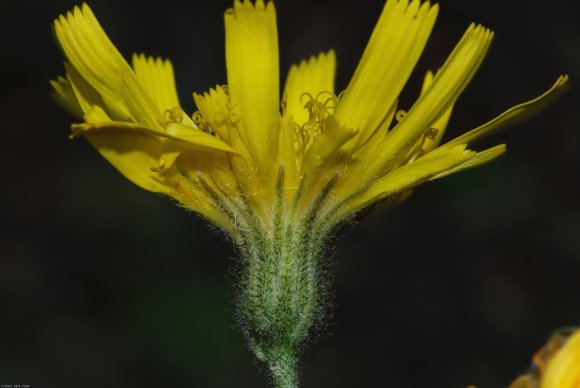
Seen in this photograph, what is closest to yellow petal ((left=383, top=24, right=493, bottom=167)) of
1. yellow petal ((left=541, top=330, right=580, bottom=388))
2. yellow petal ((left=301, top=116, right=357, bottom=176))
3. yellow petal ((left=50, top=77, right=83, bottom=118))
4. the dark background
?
yellow petal ((left=301, top=116, right=357, bottom=176))

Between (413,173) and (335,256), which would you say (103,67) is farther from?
(335,256)

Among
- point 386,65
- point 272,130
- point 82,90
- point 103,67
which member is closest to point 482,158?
point 386,65

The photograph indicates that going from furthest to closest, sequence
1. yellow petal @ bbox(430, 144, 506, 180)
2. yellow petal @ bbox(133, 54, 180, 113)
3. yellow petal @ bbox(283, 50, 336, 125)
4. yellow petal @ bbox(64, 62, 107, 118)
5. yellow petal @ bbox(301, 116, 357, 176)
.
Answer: yellow petal @ bbox(283, 50, 336, 125) < yellow petal @ bbox(133, 54, 180, 113) < yellow petal @ bbox(64, 62, 107, 118) < yellow petal @ bbox(430, 144, 506, 180) < yellow petal @ bbox(301, 116, 357, 176)

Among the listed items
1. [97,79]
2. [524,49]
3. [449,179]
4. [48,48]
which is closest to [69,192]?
Answer: [48,48]

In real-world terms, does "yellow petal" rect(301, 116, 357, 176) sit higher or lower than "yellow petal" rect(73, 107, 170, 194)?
lower

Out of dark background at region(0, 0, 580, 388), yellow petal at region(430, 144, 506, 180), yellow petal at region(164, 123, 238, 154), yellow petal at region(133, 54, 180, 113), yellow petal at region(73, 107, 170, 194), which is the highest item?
dark background at region(0, 0, 580, 388)

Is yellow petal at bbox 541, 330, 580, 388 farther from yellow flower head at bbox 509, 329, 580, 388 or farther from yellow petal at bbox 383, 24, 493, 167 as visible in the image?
yellow petal at bbox 383, 24, 493, 167

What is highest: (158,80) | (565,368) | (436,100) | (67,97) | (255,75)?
(158,80)

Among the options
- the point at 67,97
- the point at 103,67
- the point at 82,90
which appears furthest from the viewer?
the point at 67,97
